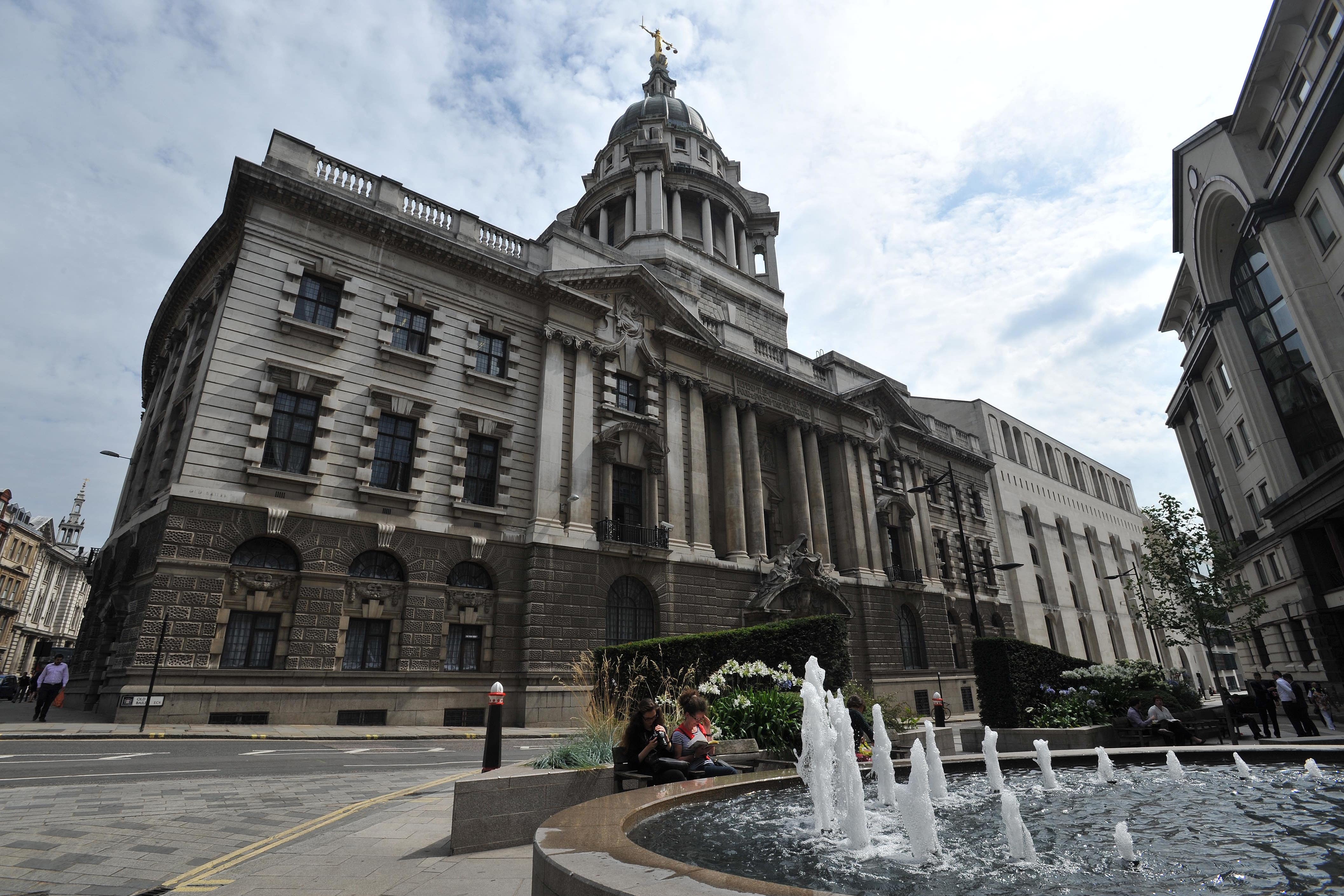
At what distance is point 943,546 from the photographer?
135 feet

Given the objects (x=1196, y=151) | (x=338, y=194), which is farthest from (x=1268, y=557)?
(x=338, y=194)

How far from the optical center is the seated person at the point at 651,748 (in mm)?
7543

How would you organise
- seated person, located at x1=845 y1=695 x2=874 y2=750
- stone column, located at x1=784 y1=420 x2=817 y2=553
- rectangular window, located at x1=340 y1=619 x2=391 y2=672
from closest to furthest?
seated person, located at x1=845 y1=695 x2=874 y2=750 < rectangular window, located at x1=340 y1=619 x2=391 y2=672 < stone column, located at x1=784 y1=420 x2=817 y2=553

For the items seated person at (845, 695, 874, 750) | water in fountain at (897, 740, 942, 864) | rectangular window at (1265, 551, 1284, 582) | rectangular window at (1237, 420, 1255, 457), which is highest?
rectangular window at (1237, 420, 1255, 457)

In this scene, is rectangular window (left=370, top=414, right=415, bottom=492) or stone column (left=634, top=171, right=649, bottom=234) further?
stone column (left=634, top=171, right=649, bottom=234)

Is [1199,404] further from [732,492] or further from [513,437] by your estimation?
[513,437]

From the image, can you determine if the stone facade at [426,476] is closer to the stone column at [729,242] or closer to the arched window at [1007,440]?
the stone column at [729,242]

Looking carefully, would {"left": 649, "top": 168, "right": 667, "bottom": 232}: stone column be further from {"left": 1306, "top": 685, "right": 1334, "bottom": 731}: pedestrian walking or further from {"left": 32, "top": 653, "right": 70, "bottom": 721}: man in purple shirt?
{"left": 1306, "top": 685, "right": 1334, "bottom": 731}: pedestrian walking

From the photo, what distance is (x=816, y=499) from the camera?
32594 millimetres

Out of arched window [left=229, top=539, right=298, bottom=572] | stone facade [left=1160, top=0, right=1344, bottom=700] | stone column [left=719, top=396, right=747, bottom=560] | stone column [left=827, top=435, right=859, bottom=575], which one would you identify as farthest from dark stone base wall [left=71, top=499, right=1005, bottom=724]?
stone facade [left=1160, top=0, right=1344, bottom=700]

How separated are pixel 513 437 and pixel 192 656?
10922 millimetres

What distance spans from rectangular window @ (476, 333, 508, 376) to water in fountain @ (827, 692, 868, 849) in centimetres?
1888

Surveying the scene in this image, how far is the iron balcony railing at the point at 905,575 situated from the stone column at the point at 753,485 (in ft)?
28.6

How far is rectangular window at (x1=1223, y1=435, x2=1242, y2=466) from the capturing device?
34.6 metres
